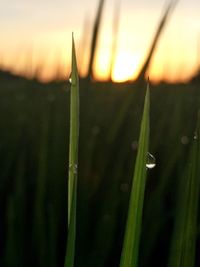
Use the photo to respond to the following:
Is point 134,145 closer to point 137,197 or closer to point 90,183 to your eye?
point 90,183

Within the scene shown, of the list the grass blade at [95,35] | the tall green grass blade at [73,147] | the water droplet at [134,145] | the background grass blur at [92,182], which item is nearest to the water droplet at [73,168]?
the tall green grass blade at [73,147]

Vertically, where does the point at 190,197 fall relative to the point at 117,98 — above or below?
below

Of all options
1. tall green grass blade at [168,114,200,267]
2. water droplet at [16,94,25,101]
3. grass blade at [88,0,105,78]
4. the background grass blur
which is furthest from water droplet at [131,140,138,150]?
water droplet at [16,94,25,101]

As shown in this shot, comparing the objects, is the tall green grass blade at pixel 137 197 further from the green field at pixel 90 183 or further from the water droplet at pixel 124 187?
the water droplet at pixel 124 187

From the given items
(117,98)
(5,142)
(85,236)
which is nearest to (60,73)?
(117,98)

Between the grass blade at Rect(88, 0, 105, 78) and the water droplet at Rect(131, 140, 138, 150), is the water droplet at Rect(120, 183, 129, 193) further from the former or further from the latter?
the grass blade at Rect(88, 0, 105, 78)

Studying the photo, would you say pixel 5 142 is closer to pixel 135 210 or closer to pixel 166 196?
pixel 166 196
